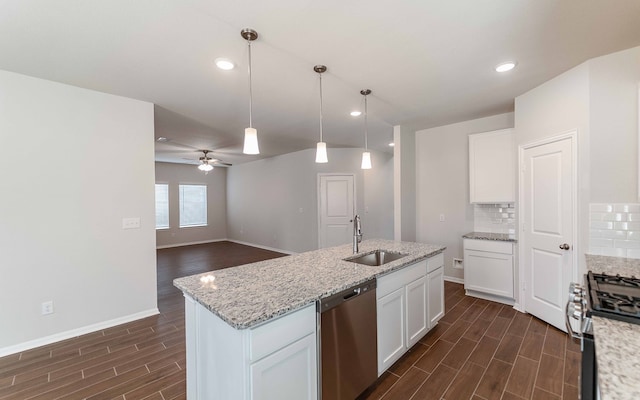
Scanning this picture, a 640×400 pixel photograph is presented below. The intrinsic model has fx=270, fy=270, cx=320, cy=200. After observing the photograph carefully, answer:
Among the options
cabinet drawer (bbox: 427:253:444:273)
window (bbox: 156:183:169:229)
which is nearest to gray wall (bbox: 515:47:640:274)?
cabinet drawer (bbox: 427:253:444:273)

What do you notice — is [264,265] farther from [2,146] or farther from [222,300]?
[2,146]

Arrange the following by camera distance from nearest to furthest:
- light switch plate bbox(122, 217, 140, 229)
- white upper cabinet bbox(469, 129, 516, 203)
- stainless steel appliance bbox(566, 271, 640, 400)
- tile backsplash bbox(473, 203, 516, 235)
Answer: stainless steel appliance bbox(566, 271, 640, 400) < light switch plate bbox(122, 217, 140, 229) < white upper cabinet bbox(469, 129, 516, 203) < tile backsplash bbox(473, 203, 516, 235)

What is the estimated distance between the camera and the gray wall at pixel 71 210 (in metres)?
2.57

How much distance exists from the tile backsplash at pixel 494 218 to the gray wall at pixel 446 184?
0.10 m

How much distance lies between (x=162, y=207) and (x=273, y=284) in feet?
25.9

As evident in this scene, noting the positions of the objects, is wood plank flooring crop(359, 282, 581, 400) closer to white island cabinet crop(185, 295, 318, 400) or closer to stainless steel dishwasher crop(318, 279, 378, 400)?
stainless steel dishwasher crop(318, 279, 378, 400)

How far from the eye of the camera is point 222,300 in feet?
4.80

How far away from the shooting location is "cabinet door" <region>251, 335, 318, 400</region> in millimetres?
1289

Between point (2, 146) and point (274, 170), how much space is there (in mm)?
5358

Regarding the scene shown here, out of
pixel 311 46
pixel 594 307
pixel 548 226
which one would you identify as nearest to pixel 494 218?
pixel 548 226

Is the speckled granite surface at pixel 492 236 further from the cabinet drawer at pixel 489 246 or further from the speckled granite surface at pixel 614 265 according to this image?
the speckled granite surface at pixel 614 265

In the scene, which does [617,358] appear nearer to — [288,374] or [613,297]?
[613,297]

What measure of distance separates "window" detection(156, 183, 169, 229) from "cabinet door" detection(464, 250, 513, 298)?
8078 millimetres

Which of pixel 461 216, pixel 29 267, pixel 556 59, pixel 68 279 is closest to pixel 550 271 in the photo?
pixel 461 216
